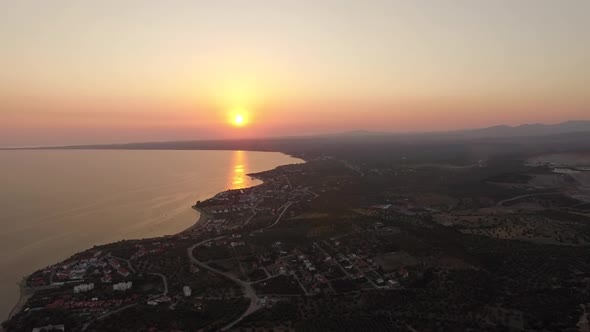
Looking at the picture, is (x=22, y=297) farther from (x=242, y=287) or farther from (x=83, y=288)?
(x=242, y=287)

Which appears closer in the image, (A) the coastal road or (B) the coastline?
(A) the coastal road

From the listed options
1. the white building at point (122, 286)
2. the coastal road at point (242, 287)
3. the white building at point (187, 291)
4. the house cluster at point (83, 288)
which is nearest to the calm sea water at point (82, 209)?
the house cluster at point (83, 288)

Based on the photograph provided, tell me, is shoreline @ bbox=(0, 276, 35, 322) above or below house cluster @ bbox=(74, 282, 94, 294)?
below

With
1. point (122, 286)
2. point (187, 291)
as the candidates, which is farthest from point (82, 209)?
point (187, 291)

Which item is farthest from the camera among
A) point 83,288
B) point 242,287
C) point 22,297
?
point 242,287

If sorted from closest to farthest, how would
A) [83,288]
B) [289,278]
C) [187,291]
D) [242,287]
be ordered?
[187,291] → [83,288] → [242,287] → [289,278]

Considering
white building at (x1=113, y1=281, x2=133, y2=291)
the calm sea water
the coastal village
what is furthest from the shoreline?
white building at (x1=113, y1=281, x2=133, y2=291)

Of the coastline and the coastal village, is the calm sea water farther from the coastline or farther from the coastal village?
the coastal village
